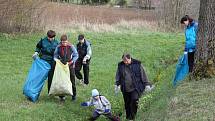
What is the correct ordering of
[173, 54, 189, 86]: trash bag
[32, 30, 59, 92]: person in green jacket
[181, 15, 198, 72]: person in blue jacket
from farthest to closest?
[173, 54, 189, 86]: trash bag → [181, 15, 198, 72]: person in blue jacket → [32, 30, 59, 92]: person in green jacket

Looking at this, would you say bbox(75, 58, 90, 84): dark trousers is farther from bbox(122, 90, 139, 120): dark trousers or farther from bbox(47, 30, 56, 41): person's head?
bbox(122, 90, 139, 120): dark trousers

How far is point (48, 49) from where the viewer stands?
13.4m

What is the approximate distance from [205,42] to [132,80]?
238cm

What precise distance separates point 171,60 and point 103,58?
336 cm

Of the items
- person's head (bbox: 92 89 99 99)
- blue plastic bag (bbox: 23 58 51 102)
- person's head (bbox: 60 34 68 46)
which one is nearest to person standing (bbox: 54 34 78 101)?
person's head (bbox: 60 34 68 46)

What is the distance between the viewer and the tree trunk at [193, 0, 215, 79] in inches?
500

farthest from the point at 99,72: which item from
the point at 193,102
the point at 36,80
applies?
the point at 193,102

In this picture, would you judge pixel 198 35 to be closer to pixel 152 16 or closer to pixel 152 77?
pixel 152 77

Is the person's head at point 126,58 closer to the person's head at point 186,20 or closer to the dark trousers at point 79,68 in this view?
the person's head at point 186,20

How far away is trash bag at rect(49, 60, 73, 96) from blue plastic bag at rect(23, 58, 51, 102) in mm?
419

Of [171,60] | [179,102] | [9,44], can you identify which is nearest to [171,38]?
[171,60]

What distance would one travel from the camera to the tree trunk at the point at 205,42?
1270cm

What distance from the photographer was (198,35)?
1293 cm

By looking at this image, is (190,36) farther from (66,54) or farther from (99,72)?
(99,72)
